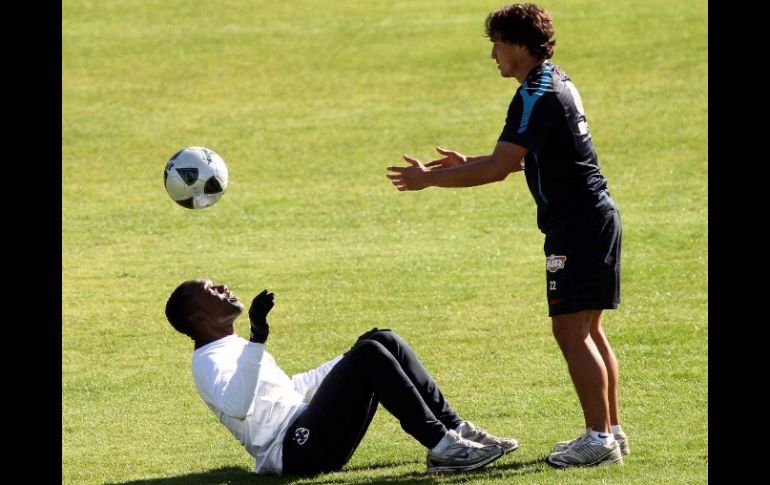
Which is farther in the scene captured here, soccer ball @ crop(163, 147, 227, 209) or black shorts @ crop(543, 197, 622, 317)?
soccer ball @ crop(163, 147, 227, 209)

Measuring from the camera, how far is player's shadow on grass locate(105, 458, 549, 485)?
20.1ft

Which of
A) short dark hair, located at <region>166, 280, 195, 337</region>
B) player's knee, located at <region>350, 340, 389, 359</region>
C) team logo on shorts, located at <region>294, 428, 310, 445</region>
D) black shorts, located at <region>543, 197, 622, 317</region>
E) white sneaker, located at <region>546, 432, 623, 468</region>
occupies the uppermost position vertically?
black shorts, located at <region>543, 197, 622, 317</region>

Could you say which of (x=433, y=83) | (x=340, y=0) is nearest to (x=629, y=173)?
(x=433, y=83)

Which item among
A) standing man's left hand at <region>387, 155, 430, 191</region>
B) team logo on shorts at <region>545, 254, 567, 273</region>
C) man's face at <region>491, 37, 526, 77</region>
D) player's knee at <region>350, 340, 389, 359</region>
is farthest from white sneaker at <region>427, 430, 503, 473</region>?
man's face at <region>491, 37, 526, 77</region>

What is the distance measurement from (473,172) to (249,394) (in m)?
1.61

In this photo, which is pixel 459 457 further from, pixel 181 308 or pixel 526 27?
pixel 526 27

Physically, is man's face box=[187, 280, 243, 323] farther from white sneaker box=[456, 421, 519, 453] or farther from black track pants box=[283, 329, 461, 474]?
white sneaker box=[456, 421, 519, 453]

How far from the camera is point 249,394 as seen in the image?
6.10 meters

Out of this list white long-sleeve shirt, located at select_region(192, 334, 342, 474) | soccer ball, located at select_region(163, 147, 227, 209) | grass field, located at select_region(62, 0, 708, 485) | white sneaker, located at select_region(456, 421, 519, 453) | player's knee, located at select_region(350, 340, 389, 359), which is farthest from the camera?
soccer ball, located at select_region(163, 147, 227, 209)

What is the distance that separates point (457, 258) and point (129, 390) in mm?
4453

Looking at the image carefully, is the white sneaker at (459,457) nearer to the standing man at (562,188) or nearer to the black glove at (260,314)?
the standing man at (562,188)

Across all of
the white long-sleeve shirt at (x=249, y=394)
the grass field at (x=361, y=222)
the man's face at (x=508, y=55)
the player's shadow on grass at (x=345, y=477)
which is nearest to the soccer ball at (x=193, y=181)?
Answer: the grass field at (x=361, y=222)

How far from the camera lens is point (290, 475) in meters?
6.32

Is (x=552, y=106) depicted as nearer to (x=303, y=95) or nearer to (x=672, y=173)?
(x=672, y=173)
